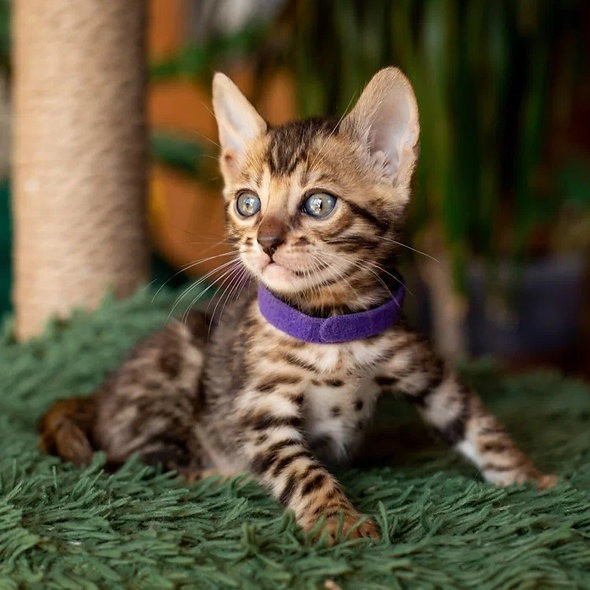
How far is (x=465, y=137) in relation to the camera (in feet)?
8.06

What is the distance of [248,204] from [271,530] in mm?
467

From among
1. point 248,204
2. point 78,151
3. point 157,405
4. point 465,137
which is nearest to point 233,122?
point 248,204

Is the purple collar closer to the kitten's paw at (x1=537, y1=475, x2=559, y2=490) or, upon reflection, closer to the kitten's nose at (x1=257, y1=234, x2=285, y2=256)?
the kitten's nose at (x1=257, y1=234, x2=285, y2=256)

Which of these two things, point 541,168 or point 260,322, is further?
point 541,168

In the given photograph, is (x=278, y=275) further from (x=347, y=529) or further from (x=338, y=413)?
(x=347, y=529)

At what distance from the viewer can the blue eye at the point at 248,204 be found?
1.19 m

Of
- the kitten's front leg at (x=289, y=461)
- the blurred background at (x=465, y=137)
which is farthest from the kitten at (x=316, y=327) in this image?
the blurred background at (x=465, y=137)

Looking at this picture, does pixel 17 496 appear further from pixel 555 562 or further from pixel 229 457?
pixel 555 562

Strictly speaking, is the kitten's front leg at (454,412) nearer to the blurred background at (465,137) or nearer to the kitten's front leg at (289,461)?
the kitten's front leg at (289,461)

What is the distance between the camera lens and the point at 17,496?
3.51ft

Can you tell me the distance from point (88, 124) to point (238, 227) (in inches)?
30.1

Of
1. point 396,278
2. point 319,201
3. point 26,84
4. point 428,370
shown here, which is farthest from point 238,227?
point 26,84

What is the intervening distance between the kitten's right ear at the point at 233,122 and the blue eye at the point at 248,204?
12 centimetres

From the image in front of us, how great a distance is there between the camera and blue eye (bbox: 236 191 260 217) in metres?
1.19
